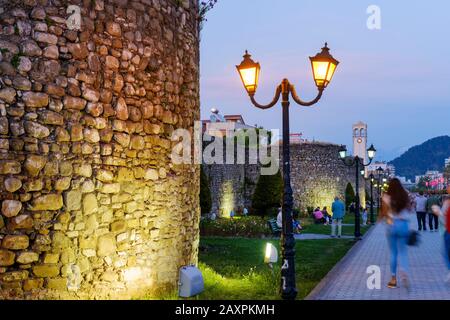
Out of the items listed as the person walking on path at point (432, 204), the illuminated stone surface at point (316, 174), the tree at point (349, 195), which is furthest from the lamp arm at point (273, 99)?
the tree at point (349, 195)

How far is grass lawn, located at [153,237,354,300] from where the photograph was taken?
9242mm

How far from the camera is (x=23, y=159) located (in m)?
6.15

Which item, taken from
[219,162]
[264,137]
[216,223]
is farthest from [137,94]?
[264,137]

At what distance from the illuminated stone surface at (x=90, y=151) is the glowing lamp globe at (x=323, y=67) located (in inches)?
78.2

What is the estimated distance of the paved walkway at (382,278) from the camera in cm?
916

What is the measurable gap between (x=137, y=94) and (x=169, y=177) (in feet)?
4.42

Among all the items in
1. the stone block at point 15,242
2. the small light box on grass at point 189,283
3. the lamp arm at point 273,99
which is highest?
the lamp arm at point 273,99

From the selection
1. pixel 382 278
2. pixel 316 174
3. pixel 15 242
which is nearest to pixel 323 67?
pixel 382 278

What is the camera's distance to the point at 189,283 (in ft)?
26.6

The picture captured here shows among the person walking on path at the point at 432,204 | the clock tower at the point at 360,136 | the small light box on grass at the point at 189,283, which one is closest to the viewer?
the small light box on grass at the point at 189,283

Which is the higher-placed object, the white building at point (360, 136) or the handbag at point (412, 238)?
the white building at point (360, 136)

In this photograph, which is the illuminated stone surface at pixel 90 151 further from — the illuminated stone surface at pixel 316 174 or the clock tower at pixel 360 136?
the clock tower at pixel 360 136

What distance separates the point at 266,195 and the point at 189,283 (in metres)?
26.2
